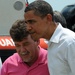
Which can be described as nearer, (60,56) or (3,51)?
(60,56)

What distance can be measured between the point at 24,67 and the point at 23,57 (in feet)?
0.23

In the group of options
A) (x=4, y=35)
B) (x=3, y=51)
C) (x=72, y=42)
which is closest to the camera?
(x=72, y=42)

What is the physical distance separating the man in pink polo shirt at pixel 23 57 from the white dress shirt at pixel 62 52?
0.36m

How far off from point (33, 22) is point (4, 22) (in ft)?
7.30

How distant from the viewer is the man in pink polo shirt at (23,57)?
231cm

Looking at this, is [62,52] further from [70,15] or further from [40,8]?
[70,15]

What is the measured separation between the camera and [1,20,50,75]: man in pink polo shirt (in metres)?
2.31

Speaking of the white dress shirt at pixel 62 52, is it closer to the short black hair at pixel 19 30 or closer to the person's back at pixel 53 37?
the person's back at pixel 53 37

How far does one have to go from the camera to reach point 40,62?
7.58 feet

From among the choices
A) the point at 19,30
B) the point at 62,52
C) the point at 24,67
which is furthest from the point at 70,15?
the point at 62,52

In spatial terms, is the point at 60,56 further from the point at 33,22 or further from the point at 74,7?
the point at 74,7

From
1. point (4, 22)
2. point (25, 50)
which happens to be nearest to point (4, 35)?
point (4, 22)

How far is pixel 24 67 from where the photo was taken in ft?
7.68

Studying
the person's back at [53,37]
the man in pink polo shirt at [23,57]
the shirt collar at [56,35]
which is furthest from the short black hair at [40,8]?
the man in pink polo shirt at [23,57]
